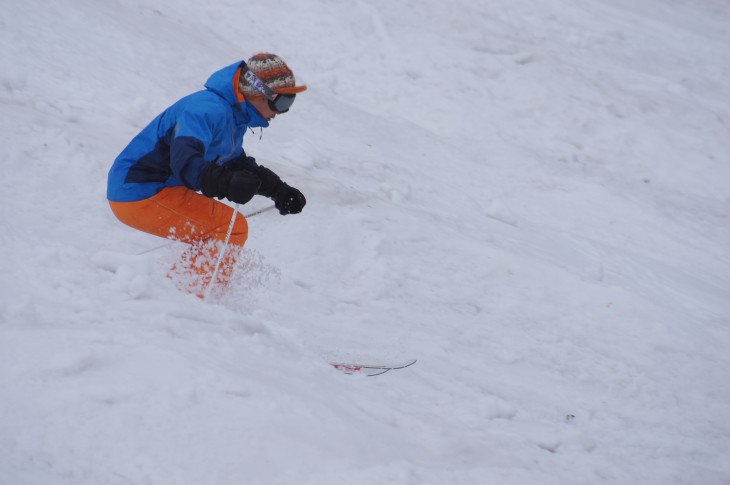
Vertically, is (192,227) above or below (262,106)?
below

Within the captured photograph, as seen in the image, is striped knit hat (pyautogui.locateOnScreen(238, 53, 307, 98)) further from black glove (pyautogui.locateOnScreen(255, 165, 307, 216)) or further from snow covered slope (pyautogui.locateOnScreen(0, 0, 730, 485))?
snow covered slope (pyautogui.locateOnScreen(0, 0, 730, 485))

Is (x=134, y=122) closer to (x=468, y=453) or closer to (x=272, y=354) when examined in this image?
(x=272, y=354)

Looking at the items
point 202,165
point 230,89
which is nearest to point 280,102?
point 230,89

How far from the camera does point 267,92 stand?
4012 mm

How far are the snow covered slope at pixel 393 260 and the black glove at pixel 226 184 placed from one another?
0.54 metres

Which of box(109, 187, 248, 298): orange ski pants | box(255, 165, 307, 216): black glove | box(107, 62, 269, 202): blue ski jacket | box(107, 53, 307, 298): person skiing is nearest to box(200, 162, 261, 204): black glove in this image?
box(107, 53, 307, 298): person skiing

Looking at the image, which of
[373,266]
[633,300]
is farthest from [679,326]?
[373,266]

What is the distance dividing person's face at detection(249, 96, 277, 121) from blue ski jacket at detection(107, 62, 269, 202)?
0.03 meters

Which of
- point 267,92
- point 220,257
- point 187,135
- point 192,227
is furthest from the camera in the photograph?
point 192,227

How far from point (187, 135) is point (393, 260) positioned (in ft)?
9.02

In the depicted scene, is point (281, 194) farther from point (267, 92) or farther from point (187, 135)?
point (187, 135)

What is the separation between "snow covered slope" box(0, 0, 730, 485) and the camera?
9.00 feet

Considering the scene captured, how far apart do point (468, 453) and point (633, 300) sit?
3746 mm

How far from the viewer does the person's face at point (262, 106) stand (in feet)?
13.3
